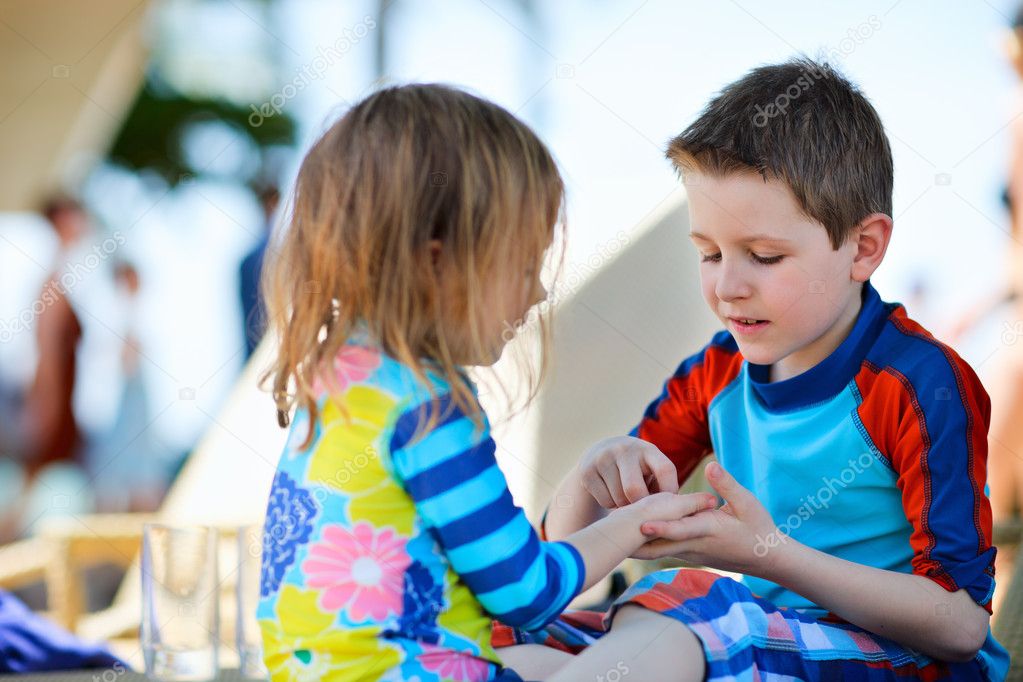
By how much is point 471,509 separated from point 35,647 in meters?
1.21

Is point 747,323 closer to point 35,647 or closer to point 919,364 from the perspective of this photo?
point 919,364

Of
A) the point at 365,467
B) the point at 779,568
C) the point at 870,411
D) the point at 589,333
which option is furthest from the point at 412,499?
the point at 589,333

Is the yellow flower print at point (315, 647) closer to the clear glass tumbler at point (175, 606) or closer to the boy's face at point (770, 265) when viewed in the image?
the clear glass tumbler at point (175, 606)

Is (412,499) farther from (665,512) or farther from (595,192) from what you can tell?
(595,192)

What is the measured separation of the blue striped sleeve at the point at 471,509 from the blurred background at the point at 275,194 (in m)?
0.28

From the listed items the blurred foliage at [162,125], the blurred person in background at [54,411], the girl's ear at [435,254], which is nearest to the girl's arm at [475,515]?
the girl's ear at [435,254]

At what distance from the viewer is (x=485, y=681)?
811 millimetres

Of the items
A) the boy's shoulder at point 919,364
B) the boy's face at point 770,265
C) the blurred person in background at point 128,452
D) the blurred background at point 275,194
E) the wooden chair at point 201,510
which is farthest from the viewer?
the blurred person in background at point 128,452

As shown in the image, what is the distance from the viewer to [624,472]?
103 centimetres

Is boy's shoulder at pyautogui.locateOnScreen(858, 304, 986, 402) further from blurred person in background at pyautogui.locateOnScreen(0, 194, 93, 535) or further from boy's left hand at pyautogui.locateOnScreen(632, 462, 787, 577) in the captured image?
blurred person in background at pyautogui.locateOnScreen(0, 194, 93, 535)

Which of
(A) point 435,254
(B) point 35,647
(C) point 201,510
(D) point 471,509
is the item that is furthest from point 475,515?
(C) point 201,510

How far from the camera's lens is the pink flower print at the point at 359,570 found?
78cm

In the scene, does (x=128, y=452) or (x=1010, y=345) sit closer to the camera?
(x=1010, y=345)

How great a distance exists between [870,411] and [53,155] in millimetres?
6041
